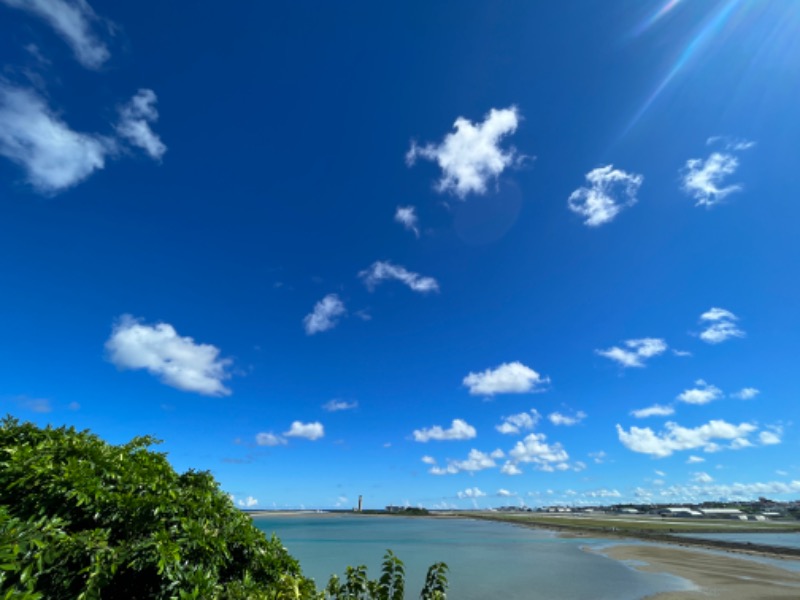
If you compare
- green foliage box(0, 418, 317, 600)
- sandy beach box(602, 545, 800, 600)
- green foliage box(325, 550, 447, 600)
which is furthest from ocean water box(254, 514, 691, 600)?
green foliage box(0, 418, 317, 600)

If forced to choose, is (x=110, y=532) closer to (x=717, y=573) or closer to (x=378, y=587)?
(x=378, y=587)

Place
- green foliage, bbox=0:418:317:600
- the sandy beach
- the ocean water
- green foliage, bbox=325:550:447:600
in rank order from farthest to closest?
the ocean water
the sandy beach
green foliage, bbox=325:550:447:600
green foliage, bbox=0:418:317:600

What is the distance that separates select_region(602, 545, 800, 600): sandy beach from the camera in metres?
38.2

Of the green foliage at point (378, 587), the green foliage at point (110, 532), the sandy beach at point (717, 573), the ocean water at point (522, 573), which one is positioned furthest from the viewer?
the ocean water at point (522, 573)

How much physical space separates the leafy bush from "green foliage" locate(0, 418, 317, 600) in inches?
A: 0.6

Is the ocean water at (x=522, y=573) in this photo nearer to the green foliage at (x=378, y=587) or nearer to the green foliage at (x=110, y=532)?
the green foliage at (x=378, y=587)

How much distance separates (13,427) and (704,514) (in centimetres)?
24544

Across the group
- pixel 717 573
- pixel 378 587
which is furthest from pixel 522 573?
pixel 378 587

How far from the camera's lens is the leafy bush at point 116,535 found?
5.95 m

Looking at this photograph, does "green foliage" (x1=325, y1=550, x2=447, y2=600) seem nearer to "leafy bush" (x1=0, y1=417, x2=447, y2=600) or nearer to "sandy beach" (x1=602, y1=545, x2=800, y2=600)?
"leafy bush" (x1=0, y1=417, x2=447, y2=600)

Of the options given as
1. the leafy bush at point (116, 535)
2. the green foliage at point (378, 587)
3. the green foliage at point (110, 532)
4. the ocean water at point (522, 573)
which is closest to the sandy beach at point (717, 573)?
the ocean water at point (522, 573)

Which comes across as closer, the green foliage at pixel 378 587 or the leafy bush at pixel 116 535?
the leafy bush at pixel 116 535

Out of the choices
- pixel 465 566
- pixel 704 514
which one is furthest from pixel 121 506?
pixel 704 514

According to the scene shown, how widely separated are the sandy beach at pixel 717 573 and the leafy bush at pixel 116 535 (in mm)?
43660
